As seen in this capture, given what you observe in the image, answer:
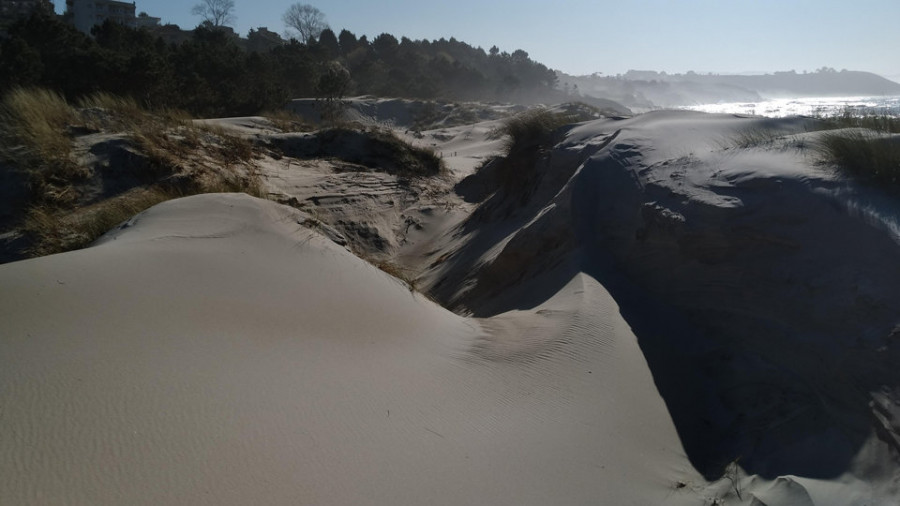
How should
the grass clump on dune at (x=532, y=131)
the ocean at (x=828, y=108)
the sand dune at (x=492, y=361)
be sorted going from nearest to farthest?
the sand dune at (x=492, y=361) → the ocean at (x=828, y=108) → the grass clump on dune at (x=532, y=131)

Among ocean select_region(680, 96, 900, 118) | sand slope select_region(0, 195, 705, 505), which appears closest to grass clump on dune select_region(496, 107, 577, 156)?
ocean select_region(680, 96, 900, 118)

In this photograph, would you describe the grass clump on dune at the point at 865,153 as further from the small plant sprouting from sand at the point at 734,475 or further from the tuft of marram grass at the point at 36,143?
the tuft of marram grass at the point at 36,143

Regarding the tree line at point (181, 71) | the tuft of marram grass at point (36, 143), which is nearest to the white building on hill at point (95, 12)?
the tree line at point (181, 71)

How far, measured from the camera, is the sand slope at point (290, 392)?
200 cm

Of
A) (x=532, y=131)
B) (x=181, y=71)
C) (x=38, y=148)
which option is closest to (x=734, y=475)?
(x=532, y=131)

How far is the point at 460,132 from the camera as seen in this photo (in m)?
22.5

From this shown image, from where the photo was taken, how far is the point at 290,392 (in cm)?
260

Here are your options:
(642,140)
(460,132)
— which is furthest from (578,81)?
(642,140)

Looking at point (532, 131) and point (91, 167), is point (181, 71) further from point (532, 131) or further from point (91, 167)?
point (532, 131)

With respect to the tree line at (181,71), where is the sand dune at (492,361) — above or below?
below

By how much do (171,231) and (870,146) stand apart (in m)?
5.04

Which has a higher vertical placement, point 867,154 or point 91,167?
point 867,154

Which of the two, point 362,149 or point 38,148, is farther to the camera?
point 362,149

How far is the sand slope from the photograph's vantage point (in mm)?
1997
